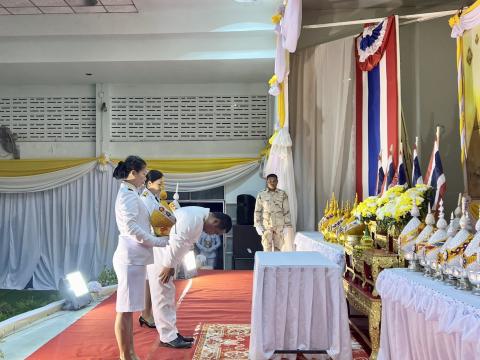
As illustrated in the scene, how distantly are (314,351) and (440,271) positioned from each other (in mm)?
948

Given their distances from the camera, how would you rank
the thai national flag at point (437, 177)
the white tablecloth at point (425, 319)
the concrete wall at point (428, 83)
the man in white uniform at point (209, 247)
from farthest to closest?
the man in white uniform at point (209, 247) < the concrete wall at point (428, 83) < the thai national flag at point (437, 177) < the white tablecloth at point (425, 319)

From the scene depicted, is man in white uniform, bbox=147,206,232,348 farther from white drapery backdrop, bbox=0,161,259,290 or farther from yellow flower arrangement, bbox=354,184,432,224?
white drapery backdrop, bbox=0,161,259,290

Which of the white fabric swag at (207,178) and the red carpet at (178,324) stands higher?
the white fabric swag at (207,178)

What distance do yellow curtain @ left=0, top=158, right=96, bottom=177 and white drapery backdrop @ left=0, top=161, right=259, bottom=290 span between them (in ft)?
0.30

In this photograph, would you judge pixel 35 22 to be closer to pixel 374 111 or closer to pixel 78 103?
pixel 78 103

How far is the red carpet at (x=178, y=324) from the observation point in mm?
3203

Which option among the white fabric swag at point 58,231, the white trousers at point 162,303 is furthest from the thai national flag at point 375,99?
the white fabric swag at point 58,231

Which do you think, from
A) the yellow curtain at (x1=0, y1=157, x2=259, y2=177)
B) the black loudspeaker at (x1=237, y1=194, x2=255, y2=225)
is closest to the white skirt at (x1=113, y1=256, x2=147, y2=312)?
the black loudspeaker at (x1=237, y1=194, x2=255, y2=225)

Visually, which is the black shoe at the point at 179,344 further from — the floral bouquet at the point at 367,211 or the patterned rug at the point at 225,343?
the floral bouquet at the point at 367,211

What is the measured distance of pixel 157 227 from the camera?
2953mm

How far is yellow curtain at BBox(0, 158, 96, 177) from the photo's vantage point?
795 centimetres

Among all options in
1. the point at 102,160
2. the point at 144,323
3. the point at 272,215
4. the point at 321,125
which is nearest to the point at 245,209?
the point at 272,215

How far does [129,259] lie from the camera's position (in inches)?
109

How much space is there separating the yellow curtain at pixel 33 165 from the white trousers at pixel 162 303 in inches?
203
